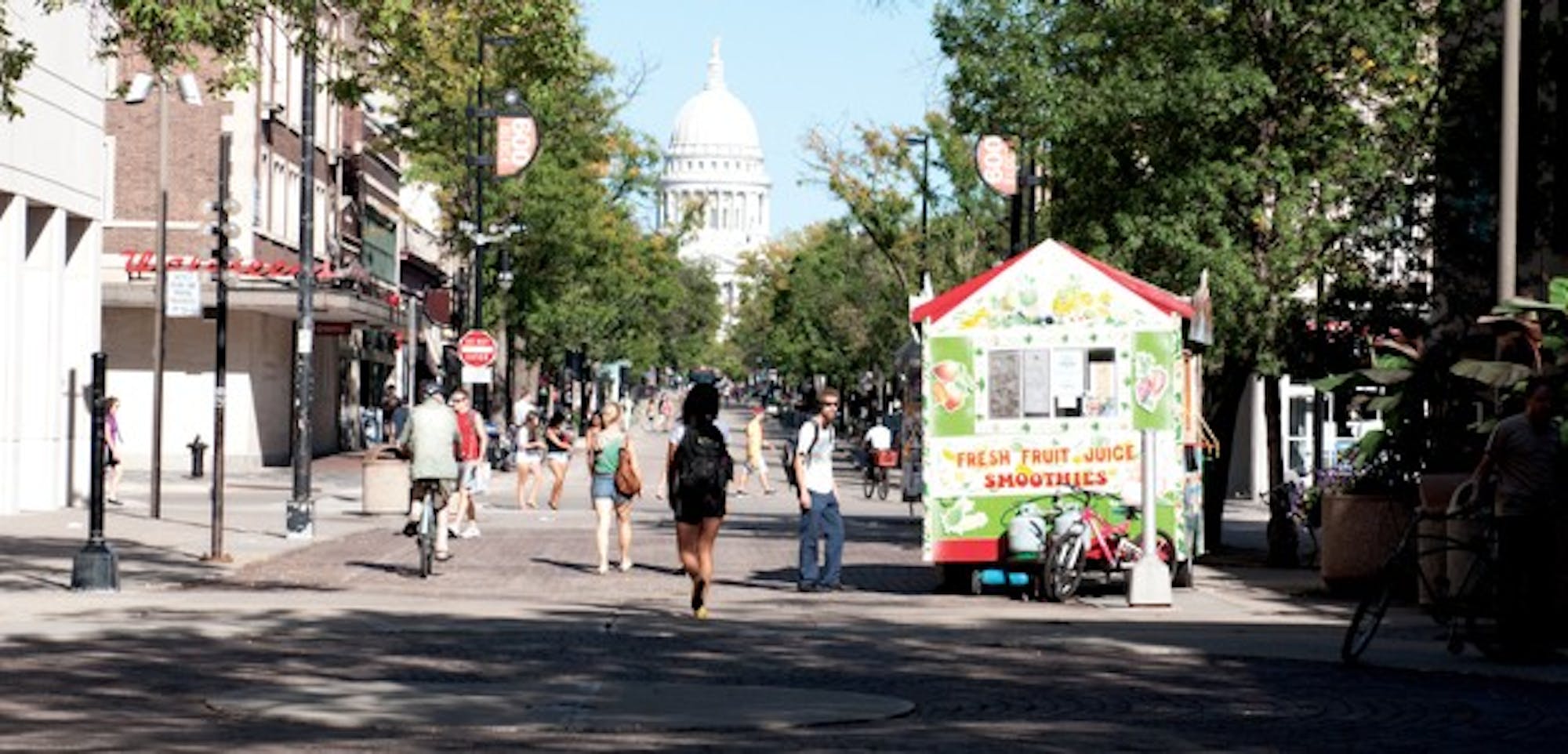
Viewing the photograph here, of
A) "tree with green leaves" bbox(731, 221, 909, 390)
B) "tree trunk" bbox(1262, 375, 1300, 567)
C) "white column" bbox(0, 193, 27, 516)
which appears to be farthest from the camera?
"tree with green leaves" bbox(731, 221, 909, 390)

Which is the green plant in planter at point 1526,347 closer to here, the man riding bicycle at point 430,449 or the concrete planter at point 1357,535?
the concrete planter at point 1357,535

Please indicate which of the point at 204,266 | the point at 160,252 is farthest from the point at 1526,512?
the point at 204,266

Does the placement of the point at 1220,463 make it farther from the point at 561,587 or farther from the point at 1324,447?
the point at 1324,447

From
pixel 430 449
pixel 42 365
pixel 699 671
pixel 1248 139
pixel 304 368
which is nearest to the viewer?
pixel 699 671

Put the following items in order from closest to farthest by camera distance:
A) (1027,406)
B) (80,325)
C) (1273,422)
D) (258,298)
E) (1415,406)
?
(1415,406) → (1027,406) → (1273,422) → (80,325) → (258,298)

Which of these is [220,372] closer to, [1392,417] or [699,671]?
[1392,417]

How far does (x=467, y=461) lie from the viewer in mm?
36375

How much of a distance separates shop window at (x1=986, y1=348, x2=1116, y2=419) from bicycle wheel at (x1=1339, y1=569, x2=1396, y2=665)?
28.7ft

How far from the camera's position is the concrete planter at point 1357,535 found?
26.2m

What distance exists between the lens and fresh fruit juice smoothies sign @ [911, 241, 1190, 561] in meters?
26.7

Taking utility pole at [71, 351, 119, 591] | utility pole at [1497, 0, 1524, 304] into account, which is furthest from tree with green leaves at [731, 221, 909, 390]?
utility pole at [1497, 0, 1524, 304]

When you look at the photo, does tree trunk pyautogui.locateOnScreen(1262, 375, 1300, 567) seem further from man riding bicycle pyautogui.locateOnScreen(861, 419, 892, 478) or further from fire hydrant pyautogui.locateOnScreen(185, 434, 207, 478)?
fire hydrant pyautogui.locateOnScreen(185, 434, 207, 478)

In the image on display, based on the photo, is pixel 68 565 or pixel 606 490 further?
pixel 606 490

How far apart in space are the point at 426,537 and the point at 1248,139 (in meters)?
11.1
